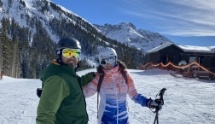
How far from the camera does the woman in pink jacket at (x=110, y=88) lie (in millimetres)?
4293

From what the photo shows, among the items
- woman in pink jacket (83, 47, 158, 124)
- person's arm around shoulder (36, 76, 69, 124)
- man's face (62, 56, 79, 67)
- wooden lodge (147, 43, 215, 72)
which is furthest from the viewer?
wooden lodge (147, 43, 215, 72)

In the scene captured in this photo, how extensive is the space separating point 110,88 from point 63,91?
1254 millimetres

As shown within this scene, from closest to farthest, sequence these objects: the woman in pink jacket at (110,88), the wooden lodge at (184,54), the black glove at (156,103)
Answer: the woman in pink jacket at (110,88) → the black glove at (156,103) → the wooden lodge at (184,54)

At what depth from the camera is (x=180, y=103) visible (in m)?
12.7

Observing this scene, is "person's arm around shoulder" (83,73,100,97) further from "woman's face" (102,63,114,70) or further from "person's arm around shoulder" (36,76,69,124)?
"person's arm around shoulder" (36,76,69,124)

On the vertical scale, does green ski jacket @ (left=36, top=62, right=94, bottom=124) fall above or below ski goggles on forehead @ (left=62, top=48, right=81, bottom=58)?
below

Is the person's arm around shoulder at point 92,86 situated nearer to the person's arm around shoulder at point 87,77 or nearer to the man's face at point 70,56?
the person's arm around shoulder at point 87,77

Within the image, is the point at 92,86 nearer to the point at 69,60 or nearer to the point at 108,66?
the point at 108,66

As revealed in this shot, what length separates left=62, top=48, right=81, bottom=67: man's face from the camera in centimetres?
340

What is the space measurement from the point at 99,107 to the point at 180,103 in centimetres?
880

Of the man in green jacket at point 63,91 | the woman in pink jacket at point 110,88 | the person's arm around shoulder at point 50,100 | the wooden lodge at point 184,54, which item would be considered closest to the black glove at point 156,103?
the woman in pink jacket at point 110,88

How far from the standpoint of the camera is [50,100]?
3016 millimetres

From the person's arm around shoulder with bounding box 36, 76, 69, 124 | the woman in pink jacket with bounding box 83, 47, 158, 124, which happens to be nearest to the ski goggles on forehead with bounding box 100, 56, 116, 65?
the woman in pink jacket with bounding box 83, 47, 158, 124

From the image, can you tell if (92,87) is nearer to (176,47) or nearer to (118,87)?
(118,87)
